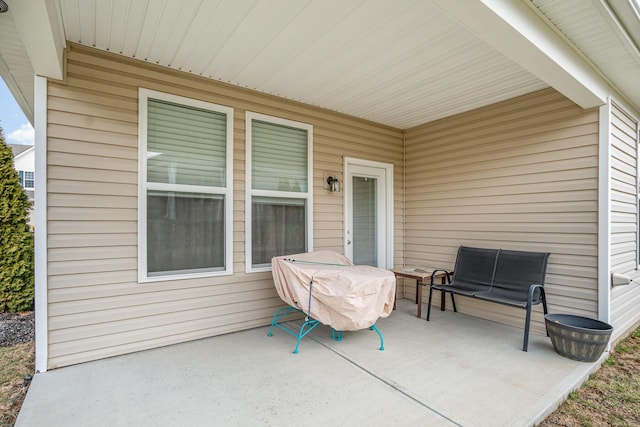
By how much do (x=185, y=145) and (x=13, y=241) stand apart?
311 cm

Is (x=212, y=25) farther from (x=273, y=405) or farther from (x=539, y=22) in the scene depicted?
(x=273, y=405)

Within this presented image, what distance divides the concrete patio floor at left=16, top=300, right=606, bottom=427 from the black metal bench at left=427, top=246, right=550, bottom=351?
18.6 inches

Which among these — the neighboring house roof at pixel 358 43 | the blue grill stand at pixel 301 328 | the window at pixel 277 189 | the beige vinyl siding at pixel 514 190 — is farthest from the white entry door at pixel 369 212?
the neighboring house roof at pixel 358 43

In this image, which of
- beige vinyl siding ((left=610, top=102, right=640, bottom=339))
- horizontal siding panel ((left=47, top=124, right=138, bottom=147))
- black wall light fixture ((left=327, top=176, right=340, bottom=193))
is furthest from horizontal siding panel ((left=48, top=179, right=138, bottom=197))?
beige vinyl siding ((left=610, top=102, right=640, bottom=339))

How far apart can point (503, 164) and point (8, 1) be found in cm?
479

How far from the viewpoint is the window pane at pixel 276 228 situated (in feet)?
12.6

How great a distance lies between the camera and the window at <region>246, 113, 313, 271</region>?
3.81m

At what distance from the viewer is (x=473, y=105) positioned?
A: 427 centimetres

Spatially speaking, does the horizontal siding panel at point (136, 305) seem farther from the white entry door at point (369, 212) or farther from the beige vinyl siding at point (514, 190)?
the beige vinyl siding at point (514, 190)

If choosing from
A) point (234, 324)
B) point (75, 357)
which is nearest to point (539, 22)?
point (234, 324)

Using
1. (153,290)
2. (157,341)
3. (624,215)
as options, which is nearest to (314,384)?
(157,341)

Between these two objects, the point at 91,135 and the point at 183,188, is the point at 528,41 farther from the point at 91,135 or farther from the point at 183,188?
the point at 91,135

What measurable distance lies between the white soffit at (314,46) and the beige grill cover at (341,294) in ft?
6.83

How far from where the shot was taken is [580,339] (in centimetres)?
284
